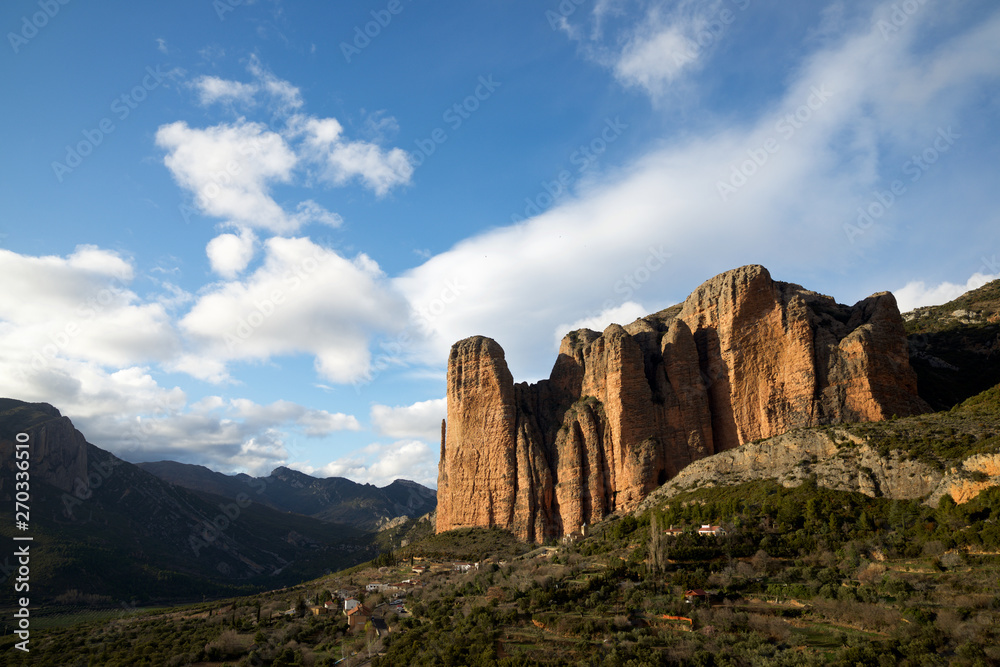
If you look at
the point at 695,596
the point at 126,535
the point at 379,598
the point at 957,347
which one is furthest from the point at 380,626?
the point at 126,535

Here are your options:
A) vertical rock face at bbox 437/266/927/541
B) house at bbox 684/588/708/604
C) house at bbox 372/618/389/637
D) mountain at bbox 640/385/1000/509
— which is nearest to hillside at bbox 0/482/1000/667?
house at bbox 684/588/708/604

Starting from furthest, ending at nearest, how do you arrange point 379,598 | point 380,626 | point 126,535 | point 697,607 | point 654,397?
1. point 126,535
2. point 654,397
3. point 379,598
4. point 380,626
5. point 697,607

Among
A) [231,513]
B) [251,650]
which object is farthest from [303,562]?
[251,650]

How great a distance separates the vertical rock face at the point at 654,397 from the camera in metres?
60.3

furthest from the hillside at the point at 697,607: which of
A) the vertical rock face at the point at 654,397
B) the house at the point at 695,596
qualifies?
the vertical rock face at the point at 654,397

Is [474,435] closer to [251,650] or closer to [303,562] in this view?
[251,650]

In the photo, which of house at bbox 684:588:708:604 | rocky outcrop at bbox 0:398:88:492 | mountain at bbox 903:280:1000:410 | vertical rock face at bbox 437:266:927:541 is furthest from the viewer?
rocky outcrop at bbox 0:398:88:492

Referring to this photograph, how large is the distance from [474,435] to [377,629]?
151 ft

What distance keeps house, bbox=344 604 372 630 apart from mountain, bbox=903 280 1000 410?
60.1m

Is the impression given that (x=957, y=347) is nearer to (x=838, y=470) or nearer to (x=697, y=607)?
(x=838, y=470)

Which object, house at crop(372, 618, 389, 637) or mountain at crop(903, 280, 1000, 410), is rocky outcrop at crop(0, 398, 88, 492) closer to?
house at crop(372, 618, 389, 637)

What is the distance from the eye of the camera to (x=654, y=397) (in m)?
73.6

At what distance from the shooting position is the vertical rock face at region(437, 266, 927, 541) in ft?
198

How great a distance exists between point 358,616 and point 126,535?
111 meters
